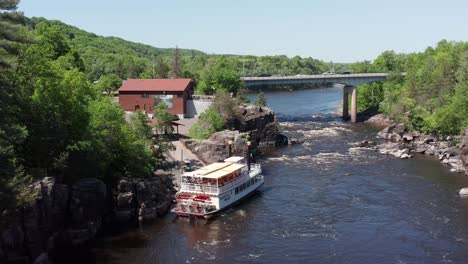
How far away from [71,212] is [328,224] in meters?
26.8

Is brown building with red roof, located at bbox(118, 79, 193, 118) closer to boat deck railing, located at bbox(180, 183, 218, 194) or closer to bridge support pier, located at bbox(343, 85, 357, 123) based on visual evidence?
boat deck railing, located at bbox(180, 183, 218, 194)

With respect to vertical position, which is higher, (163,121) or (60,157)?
(163,121)

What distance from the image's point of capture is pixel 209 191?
2419 inches

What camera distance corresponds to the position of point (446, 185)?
7000cm

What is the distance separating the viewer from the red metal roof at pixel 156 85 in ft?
339

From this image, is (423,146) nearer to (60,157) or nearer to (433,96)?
(433,96)

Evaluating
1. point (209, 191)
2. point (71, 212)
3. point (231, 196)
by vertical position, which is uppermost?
point (209, 191)

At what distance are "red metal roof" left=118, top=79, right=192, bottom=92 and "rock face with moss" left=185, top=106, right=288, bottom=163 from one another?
1294cm

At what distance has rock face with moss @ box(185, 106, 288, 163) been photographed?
8053 cm

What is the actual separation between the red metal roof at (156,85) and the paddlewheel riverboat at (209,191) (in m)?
39.9

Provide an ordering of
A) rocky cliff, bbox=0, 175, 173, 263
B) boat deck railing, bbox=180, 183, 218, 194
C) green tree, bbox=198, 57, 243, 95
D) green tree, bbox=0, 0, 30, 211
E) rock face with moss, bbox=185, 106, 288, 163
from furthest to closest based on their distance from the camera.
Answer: green tree, bbox=198, 57, 243, 95 < rock face with moss, bbox=185, 106, 288, 163 < boat deck railing, bbox=180, 183, 218, 194 < rocky cliff, bbox=0, 175, 173, 263 < green tree, bbox=0, 0, 30, 211

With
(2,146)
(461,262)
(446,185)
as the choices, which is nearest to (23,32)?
(2,146)

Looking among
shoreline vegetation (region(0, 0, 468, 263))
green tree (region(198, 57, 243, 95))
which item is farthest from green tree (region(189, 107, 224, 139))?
green tree (region(198, 57, 243, 95))

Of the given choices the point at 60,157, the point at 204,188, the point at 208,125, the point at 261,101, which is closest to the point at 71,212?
the point at 60,157
